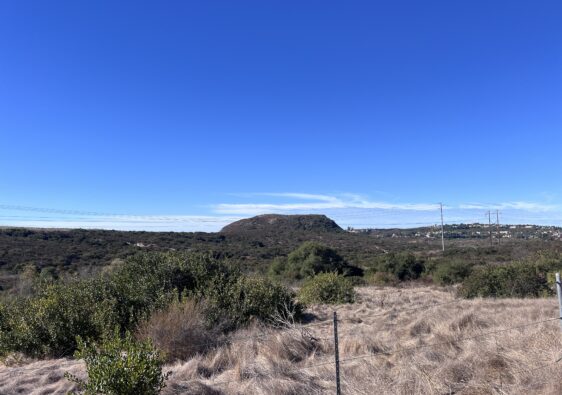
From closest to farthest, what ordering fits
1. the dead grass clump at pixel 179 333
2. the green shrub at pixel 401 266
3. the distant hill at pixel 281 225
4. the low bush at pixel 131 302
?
the dead grass clump at pixel 179 333 → the low bush at pixel 131 302 → the green shrub at pixel 401 266 → the distant hill at pixel 281 225

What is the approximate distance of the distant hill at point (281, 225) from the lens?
85.0 meters

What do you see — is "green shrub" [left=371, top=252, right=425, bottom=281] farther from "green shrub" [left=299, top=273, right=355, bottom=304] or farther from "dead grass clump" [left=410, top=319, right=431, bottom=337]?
"dead grass clump" [left=410, top=319, right=431, bottom=337]

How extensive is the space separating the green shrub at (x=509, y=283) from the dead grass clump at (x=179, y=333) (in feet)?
44.0

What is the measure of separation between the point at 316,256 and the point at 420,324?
2555 cm

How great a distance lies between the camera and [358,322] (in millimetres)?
11852

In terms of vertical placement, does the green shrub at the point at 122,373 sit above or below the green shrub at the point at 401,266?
above

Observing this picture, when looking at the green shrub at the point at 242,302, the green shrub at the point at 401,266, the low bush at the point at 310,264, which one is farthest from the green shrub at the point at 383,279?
the green shrub at the point at 242,302

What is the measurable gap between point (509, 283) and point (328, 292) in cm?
761

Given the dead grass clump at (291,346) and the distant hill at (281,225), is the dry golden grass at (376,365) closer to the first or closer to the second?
the dead grass clump at (291,346)

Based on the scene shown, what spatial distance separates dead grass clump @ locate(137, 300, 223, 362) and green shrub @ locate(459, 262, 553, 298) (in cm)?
1342

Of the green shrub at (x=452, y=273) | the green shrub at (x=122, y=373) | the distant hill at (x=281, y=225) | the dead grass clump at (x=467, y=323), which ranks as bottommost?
the green shrub at (x=452, y=273)

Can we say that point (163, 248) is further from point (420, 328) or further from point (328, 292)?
point (420, 328)

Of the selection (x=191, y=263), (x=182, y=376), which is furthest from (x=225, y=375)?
(x=191, y=263)

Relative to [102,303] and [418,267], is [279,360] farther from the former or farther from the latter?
[418,267]
